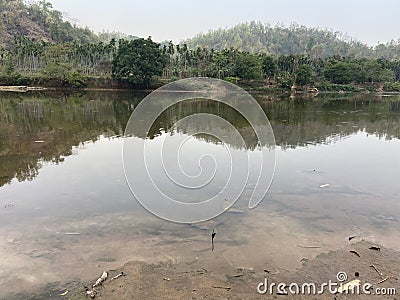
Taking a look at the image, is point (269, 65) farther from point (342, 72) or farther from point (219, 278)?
point (219, 278)

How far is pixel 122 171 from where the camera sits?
1011 cm

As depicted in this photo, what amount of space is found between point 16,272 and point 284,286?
12.4ft

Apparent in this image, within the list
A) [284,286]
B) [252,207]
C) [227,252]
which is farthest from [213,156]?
[284,286]

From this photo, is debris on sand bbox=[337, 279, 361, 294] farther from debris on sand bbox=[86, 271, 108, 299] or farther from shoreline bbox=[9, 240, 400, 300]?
debris on sand bbox=[86, 271, 108, 299]

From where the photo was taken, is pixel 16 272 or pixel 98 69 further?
pixel 98 69

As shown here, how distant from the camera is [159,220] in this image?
694 cm

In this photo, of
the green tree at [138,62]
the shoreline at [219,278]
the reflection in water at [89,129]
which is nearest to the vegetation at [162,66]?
the green tree at [138,62]

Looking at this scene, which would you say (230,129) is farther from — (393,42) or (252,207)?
(393,42)

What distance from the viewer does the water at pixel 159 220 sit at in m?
5.46

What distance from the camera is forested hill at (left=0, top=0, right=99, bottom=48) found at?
81.6m

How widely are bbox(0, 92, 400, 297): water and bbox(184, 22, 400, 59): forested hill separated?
94.0 meters

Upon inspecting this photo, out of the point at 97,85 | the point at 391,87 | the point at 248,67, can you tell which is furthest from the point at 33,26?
the point at 391,87

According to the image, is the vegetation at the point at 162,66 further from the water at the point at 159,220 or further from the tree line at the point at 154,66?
the water at the point at 159,220

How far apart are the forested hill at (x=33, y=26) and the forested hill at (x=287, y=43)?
37.6 metres
